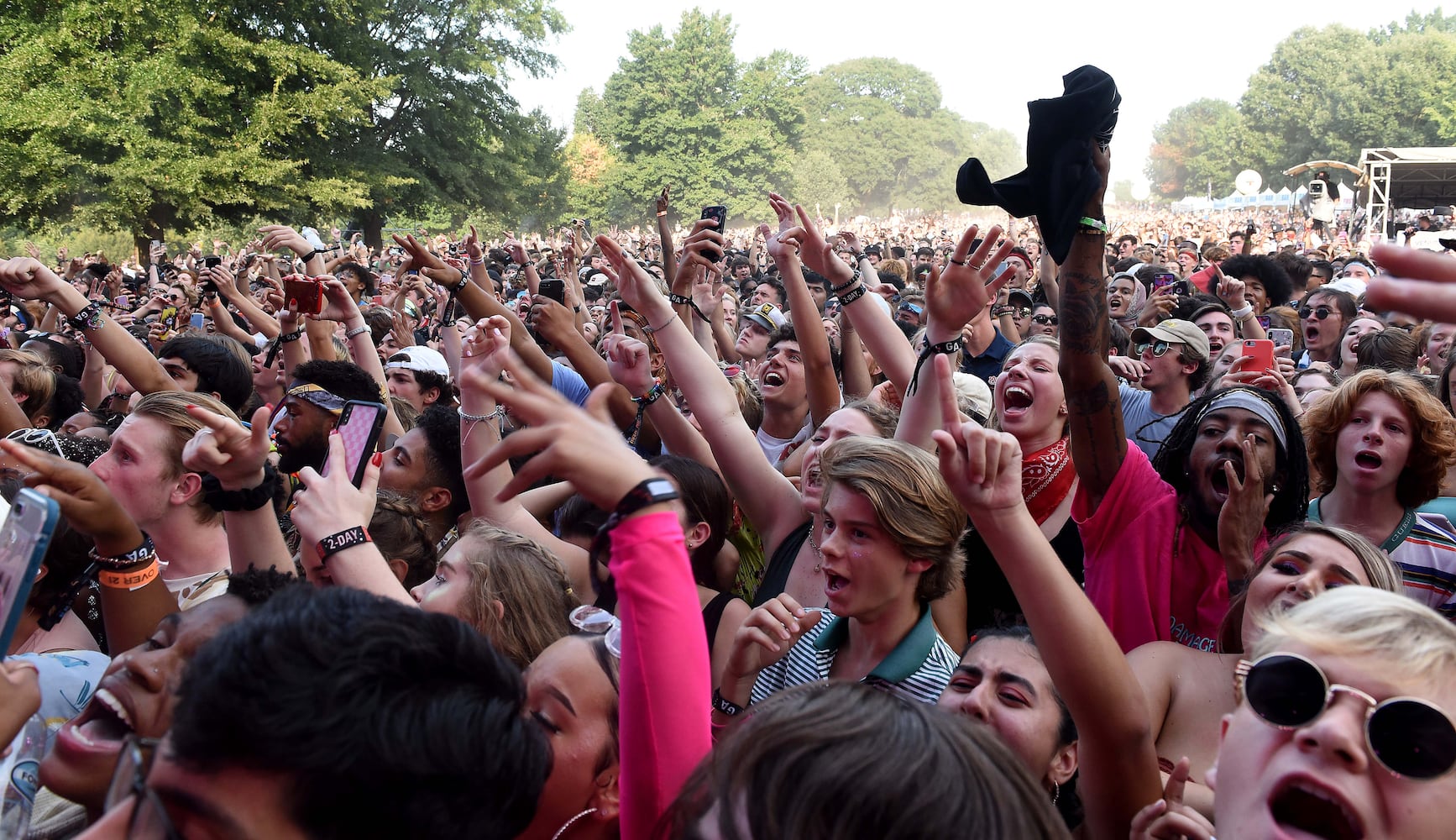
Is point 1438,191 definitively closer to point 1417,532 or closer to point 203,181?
point 1417,532

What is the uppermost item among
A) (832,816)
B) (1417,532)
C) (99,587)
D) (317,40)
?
(317,40)

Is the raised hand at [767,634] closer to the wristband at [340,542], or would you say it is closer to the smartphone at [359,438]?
the wristband at [340,542]

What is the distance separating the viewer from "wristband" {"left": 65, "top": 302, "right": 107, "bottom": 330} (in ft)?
14.8

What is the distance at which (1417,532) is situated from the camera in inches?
126

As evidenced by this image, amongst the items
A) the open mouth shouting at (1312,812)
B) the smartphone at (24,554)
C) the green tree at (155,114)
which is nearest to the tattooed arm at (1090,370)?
the open mouth shouting at (1312,812)

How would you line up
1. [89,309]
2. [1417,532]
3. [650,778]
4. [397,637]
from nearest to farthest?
1. [397,637]
2. [650,778]
3. [1417,532]
4. [89,309]

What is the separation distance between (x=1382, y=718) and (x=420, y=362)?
15.9ft

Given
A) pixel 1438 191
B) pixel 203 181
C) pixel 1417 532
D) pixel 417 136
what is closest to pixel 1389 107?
pixel 1438 191

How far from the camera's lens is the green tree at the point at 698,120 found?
5781 cm

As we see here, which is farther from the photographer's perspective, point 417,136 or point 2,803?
point 417,136

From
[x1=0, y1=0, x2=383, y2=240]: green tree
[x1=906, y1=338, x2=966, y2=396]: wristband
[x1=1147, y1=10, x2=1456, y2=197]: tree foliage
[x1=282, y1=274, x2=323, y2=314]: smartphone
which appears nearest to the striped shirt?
[x1=906, y1=338, x2=966, y2=396]: wristband

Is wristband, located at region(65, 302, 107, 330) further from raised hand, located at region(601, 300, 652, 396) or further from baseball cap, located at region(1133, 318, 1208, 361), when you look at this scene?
baseball cap, located at region(1133, 318, 1208, 361)

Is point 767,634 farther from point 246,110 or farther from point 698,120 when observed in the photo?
point 698,120

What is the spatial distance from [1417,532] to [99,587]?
3790mm
